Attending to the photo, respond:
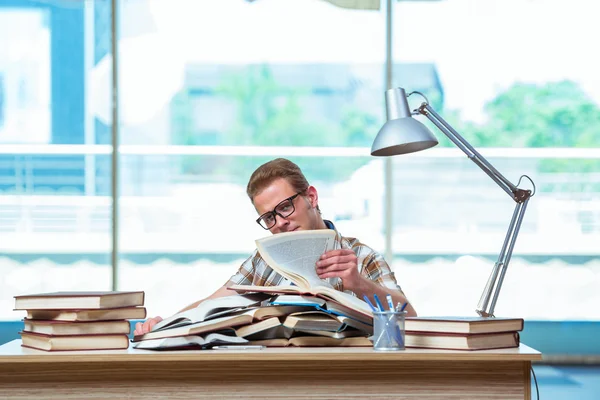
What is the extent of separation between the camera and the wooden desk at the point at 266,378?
1.47 m

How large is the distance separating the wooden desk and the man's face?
0.80 metres

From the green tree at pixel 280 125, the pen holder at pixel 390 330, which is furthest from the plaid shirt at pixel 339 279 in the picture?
the green tree at pixel 280 125

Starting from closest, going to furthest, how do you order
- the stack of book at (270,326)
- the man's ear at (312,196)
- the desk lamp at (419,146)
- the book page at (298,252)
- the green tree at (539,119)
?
1. the stack of book at (270,326)
2. the book page at (298,252)
3. the desk lamp at (419,146)
4. the man's ear at (312,196)
5. the green tree at (539,119)

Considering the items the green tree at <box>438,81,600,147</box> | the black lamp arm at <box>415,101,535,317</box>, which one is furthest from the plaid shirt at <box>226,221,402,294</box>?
the green tree at <box>438,81,600,147</box>

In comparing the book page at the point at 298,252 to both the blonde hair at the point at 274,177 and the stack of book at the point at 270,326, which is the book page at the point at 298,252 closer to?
the stack of book at the point at 270,326

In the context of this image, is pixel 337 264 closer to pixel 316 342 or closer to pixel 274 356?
pixel 316 342

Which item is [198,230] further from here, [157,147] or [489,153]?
[489,153]

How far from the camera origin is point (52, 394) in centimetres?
147

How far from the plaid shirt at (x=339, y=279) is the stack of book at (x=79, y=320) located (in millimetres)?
741

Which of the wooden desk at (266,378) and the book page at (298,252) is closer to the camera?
the wooden desk at (266,378)

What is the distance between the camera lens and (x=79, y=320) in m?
1.52

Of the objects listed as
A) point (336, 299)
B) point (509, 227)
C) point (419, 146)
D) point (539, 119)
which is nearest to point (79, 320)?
point (336, 299)

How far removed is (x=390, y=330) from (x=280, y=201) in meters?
0.83

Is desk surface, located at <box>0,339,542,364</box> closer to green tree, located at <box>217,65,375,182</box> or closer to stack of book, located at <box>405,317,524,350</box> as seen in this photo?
stack of book, located at <box>405,317,524,350</box>
